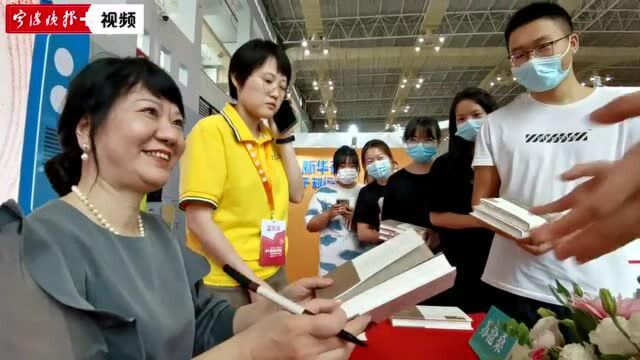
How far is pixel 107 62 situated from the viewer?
2.78 feet

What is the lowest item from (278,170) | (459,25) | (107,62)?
(278,170)

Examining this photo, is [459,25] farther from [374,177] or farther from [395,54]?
[374,177]

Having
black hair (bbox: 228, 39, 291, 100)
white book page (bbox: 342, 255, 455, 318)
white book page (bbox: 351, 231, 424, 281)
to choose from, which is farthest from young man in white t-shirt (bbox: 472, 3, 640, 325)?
black hair (bbox: 228, 39, 291, 100)

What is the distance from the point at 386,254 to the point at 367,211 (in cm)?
183

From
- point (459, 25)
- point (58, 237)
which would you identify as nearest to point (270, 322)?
point (58, 237)

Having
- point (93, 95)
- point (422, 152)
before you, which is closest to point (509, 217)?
point (93, 95)

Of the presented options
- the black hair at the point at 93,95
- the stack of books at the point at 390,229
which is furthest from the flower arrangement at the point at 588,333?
the stack of books at the point at 390,229

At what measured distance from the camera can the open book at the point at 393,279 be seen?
2.18 ft

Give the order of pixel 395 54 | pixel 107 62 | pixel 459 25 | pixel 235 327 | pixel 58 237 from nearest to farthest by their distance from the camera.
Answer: pixel 58 237 < pixel 107 62 < pixel 235 327 < pixel 459 25 < pixel 395 54

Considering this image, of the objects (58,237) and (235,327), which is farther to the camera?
(235,327)

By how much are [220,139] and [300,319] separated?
855mm

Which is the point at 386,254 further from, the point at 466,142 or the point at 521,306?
the point at 466,142

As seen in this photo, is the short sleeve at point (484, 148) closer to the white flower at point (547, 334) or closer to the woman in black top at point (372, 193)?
the white flower at point (547, 334)

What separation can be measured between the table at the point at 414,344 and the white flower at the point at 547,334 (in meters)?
0.40
